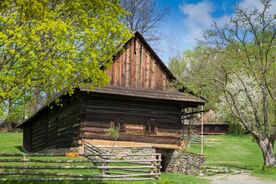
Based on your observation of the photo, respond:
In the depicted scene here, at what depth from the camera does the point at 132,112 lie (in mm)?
26984

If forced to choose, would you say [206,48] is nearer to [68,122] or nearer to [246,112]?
[68,122]

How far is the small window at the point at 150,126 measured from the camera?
2738cm

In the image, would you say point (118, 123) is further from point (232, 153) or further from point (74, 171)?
point (232, 153)

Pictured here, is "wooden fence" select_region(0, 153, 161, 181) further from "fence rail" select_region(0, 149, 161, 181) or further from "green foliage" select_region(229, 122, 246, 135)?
"green foliage" select_region(229, 122, 246, 135)

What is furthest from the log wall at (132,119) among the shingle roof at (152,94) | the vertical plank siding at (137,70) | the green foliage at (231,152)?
the green foliage at (231,152)

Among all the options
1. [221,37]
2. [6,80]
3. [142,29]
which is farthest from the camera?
[142,29]

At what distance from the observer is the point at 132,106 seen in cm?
2703

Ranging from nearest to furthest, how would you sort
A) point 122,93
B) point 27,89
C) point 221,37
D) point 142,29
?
point 27,89
point 122,93
point 221,37
point 142,29

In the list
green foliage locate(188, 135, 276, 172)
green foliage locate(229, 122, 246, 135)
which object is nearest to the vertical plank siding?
green foliage locate(188, 135, 276, 172)

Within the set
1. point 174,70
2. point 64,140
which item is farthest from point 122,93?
point 174,70

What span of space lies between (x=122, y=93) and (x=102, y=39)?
1248 centimetres

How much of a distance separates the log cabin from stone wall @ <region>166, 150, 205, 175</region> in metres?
0.65

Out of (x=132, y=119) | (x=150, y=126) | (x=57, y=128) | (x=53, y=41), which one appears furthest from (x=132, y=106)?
(x=53, y=41)

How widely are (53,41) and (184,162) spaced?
16.9 meters
